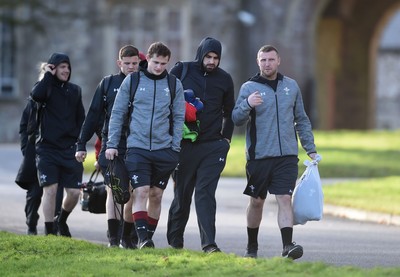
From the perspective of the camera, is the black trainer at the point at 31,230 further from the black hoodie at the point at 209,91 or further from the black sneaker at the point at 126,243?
the black hoodie at the point at 209,91

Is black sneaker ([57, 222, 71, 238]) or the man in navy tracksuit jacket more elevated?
the man in navy tracksuit jacket

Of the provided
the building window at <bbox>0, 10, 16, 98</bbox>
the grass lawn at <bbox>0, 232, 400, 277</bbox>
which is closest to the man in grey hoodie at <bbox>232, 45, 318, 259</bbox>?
the grass lawn at <bbox>0, 232, 400, 277</bbox>

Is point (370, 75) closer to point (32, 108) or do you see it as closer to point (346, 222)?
point (346, 222)

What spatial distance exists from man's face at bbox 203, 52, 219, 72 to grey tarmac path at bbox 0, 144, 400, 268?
179cm

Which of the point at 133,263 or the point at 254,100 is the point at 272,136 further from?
the point at 133,263

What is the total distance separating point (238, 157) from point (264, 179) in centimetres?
1531

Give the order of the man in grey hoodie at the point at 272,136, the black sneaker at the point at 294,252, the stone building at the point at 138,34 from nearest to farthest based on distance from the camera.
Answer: the black sneaker at the point at 294,252 → the man in grey hoodie at the point at 272,136 → the stone building at the point at 138,34

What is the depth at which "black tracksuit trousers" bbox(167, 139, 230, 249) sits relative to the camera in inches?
502

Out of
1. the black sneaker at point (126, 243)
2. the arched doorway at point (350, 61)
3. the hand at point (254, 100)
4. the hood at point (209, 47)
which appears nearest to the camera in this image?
the hand at point (254, 100)

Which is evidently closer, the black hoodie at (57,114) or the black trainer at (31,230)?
the black hoodie at (57,114)

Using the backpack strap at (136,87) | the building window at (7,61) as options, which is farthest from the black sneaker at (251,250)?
the building window at (7,61)

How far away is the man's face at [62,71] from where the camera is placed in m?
14.4

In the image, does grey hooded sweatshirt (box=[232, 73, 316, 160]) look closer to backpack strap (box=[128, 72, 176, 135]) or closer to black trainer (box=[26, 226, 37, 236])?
backpack strap (box=[128, 72, 176, 135])

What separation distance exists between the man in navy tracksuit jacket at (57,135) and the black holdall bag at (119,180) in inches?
69.1
